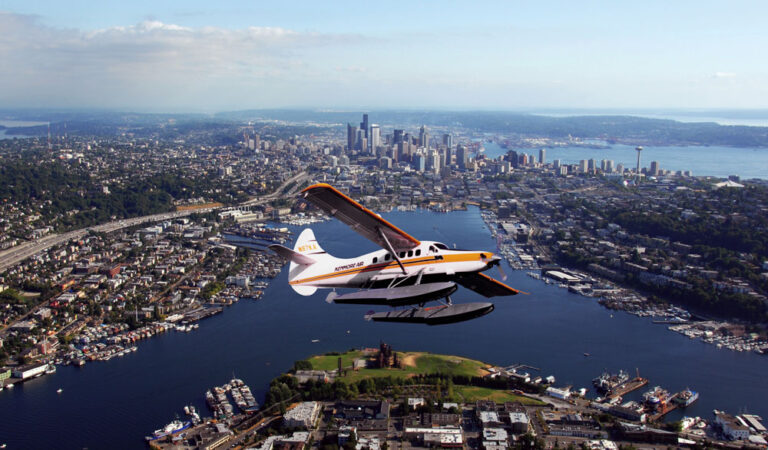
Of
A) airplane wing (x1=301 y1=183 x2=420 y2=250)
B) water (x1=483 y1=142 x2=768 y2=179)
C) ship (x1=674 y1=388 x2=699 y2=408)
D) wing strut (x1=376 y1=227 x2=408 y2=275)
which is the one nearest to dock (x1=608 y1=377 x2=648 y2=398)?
ship (x1=674 y1=388 x2=699 y2=408)

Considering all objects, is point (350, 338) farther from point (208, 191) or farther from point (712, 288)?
point (208, 191)

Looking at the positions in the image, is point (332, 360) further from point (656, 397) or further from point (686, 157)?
point (686, 157)

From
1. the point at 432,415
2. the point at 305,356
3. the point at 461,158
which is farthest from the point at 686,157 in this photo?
the point at 432,415

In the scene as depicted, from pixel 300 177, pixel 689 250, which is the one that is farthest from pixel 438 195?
pixel 689 250

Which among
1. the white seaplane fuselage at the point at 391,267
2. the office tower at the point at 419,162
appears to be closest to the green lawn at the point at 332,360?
the white seaplane fuselage at the point at 391,267

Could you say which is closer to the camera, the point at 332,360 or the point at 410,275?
the point at 410,275

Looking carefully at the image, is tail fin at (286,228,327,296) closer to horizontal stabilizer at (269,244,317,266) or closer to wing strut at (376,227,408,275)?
horizontal stabilizer at (269,244,317,266)
